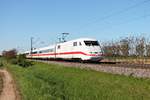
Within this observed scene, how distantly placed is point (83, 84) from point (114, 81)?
1.89 m

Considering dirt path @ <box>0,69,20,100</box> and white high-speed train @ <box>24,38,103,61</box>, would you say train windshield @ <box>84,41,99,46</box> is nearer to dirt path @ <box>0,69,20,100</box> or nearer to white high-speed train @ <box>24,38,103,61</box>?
white high-speed train @ <box>24,38,103,61</box>

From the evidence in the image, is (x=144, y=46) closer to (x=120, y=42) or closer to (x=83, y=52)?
(x=120, y=42)

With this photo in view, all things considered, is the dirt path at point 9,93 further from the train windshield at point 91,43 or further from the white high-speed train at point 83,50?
the train windshield at point 91,43

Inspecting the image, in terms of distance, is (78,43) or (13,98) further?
(78,43)

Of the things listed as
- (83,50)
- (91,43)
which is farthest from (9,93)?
(91,43)

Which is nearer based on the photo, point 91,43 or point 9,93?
point 9,93

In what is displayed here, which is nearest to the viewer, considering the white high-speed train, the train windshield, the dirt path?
the dirt path

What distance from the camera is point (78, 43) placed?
3447 centimetres

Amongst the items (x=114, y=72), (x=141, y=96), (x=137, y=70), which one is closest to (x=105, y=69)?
(x=114, y=72)

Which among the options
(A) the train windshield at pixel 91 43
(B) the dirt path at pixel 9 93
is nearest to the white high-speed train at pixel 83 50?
(A) the train windshield at pixel 91 43

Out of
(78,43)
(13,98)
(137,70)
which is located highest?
(78,43)

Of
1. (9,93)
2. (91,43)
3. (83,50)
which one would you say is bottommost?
(9,93)

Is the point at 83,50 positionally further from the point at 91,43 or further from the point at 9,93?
the point at 9,93

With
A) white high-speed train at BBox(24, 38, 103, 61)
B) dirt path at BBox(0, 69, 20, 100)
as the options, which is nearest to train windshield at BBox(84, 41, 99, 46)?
white high-speed train at BBox(24, 38, 103, 61)
